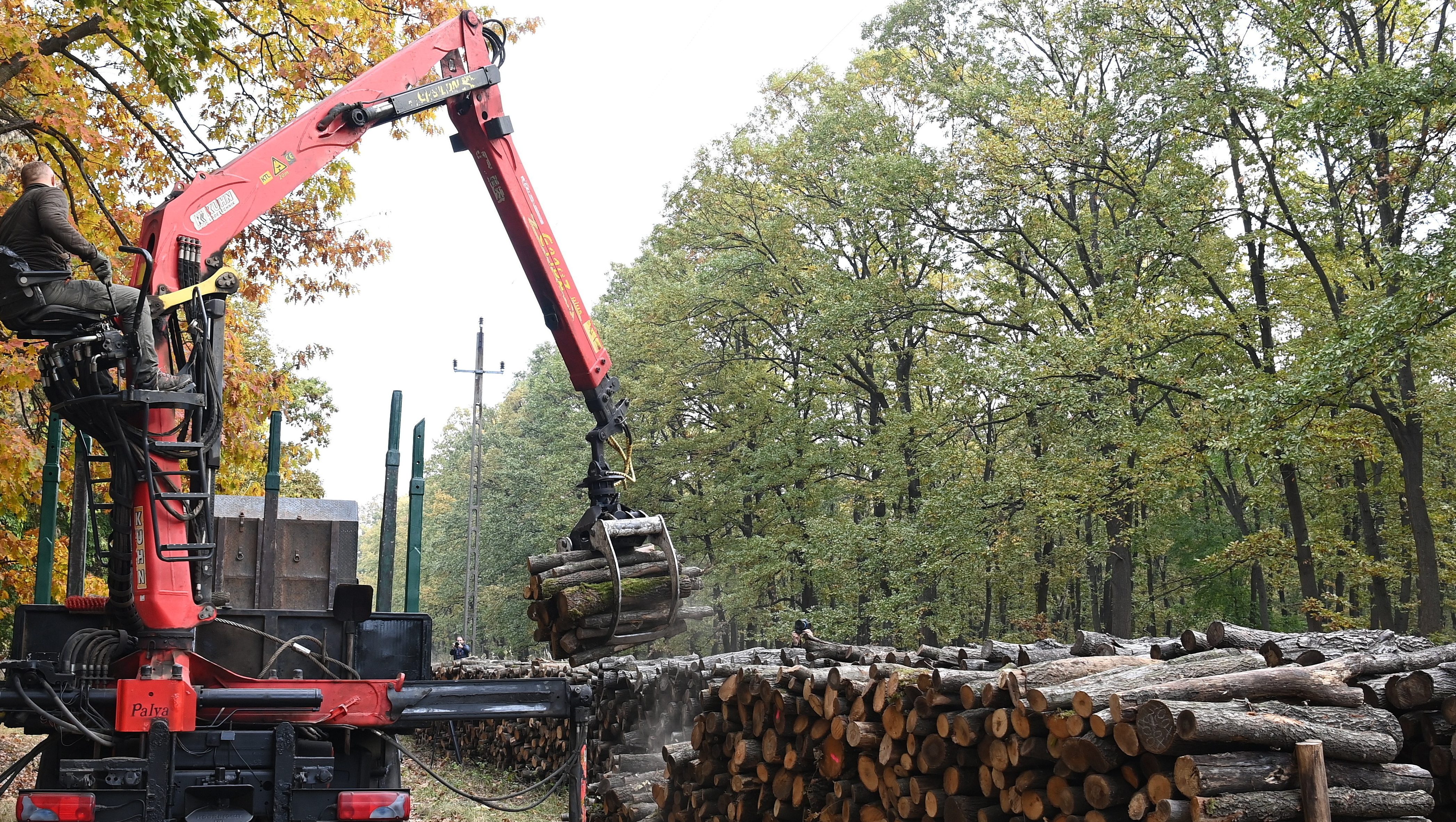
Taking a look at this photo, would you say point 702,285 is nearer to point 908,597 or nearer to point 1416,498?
point 908,597

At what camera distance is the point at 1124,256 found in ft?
63.5

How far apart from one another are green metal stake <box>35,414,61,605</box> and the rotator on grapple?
46.4 inches

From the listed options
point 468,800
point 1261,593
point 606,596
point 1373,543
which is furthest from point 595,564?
point 1261,593

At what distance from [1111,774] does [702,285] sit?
2258cm

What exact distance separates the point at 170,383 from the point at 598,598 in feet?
10.6

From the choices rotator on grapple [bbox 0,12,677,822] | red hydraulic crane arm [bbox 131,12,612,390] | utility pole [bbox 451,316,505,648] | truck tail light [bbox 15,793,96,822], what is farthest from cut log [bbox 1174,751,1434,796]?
utility pole [bbox 451,316,505,648]

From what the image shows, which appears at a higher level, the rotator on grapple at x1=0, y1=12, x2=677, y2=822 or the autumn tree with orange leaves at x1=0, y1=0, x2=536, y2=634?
the autumn tree with orange leaves at x1=0, y1=0, x2=536, y2=634

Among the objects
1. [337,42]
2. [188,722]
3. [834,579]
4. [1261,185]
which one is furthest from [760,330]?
[188,722]

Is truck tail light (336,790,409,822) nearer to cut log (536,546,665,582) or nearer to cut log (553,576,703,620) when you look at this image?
cut log (553,576,703,620)

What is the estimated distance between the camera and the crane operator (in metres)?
5.62

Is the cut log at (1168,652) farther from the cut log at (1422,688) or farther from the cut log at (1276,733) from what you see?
the cut log at (1276,733)

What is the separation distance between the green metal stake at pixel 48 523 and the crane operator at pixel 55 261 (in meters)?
1.85

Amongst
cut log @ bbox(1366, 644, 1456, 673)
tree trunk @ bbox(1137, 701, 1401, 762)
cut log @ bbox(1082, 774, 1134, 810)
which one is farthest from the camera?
cut log @ bbox(1366, 644, 1456, 673)

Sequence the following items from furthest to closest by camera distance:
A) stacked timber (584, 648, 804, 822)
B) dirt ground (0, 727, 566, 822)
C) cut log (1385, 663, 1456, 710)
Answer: dirt ground (0, 727, 566, 822) < stacked timber (584, 648, 804, 822) < cut log (1385, 663, 1456, 710)
